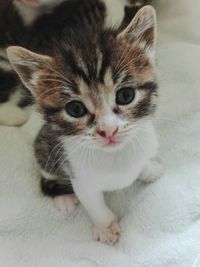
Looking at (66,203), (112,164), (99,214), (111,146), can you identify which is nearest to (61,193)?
(66,203)

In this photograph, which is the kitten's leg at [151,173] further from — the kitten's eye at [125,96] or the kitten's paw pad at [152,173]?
the kitten's eye at [125,96]

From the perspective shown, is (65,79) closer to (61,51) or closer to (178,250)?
(61,51)

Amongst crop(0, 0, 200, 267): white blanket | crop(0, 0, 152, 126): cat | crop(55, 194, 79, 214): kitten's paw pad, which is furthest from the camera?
crop(0, 0, 152, 126): cat

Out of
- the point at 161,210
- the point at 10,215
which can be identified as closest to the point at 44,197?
the point at 10,215

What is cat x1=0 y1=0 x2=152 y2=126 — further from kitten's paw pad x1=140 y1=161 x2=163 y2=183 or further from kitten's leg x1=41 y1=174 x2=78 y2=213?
kitten's paw pad x1=140 y1=161 x2=163 y2=183

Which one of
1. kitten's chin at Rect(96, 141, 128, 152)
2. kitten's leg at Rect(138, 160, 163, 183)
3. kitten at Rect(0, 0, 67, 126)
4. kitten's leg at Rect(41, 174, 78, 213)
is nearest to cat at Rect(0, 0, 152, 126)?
kitten at Rect(0, 0, 67, 126)

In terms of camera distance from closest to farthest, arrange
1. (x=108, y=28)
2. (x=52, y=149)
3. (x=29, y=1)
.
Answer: (x=108, y=28) < (x=52, y=149) < (x=29, y=1)

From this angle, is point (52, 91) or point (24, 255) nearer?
point (52, 91)

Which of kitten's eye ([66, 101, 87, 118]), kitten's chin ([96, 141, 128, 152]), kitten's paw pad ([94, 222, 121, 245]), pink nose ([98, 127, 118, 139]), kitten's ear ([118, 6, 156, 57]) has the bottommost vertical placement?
kitten's paw pad ([94, 222, 121, 245])
